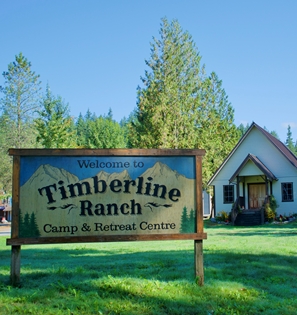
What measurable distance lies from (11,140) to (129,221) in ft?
120

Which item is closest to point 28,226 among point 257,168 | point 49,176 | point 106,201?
point 49,176

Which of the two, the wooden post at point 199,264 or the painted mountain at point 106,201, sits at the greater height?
the painted mountain at point 106,201

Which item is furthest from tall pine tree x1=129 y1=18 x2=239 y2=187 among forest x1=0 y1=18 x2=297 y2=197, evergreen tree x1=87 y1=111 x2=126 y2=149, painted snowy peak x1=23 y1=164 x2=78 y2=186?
painted snowy peak x1=23 y1=164 x2=78 y2=186

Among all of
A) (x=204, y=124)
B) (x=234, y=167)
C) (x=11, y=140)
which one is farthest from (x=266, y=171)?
(x=11, y=140)

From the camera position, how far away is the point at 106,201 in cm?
671

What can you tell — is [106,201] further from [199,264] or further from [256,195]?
[256,195]

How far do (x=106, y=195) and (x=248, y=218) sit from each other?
25644 millimetres

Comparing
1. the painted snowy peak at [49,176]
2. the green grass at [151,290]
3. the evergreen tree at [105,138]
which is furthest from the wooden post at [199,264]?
the evergreen tree at [105,138]

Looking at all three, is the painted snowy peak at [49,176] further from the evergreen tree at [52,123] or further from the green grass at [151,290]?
the evergreen tree at [52,123]

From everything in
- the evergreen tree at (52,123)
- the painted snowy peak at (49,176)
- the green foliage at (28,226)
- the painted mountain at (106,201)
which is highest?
the evergreen tree at (52,123)

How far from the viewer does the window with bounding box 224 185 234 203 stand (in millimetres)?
35094

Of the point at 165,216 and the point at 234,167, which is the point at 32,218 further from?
the point at 234,167

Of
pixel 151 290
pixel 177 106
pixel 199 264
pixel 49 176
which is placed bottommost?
pixel 151 290

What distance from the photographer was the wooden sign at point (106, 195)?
6527 mm
